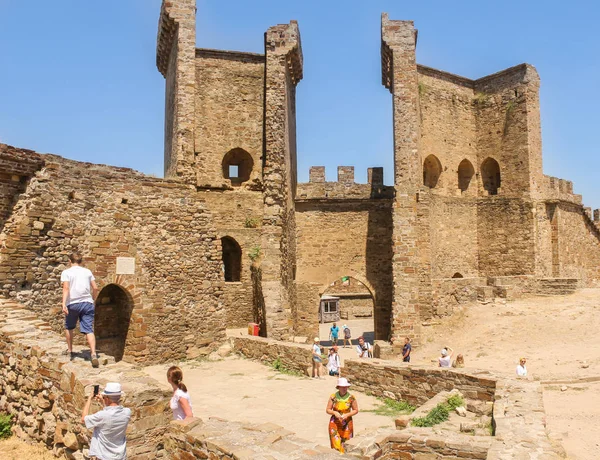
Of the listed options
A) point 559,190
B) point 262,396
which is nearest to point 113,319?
point 262,396

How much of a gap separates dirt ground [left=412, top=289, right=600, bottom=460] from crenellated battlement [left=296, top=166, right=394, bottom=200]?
584 centimetres

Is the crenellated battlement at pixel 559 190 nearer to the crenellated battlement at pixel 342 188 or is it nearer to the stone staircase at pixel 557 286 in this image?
the stone staircase at pixel 557 286

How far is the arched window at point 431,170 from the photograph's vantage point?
23.3 m

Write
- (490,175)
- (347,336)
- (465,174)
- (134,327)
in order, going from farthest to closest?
(347,336)
(490,175)
(465,174)
(134,327)

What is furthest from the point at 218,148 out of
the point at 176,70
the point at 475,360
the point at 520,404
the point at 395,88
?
the point at 520,404

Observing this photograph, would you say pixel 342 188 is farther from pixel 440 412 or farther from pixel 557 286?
pixel 440 412

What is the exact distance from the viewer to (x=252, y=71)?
20.4 metres

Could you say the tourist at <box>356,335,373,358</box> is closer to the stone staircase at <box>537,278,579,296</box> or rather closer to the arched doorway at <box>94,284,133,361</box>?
the stone staircase at <box>537,278,579,296</box>

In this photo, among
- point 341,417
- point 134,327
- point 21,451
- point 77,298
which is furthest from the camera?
point 134,327

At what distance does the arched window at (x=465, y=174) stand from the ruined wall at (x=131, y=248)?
1475cm

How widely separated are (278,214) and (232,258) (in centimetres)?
322

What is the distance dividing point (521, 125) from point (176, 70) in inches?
570

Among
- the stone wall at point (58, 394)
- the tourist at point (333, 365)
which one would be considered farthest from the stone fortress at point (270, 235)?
the tourist at point (333, 365)

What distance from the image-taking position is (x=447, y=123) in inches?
926
